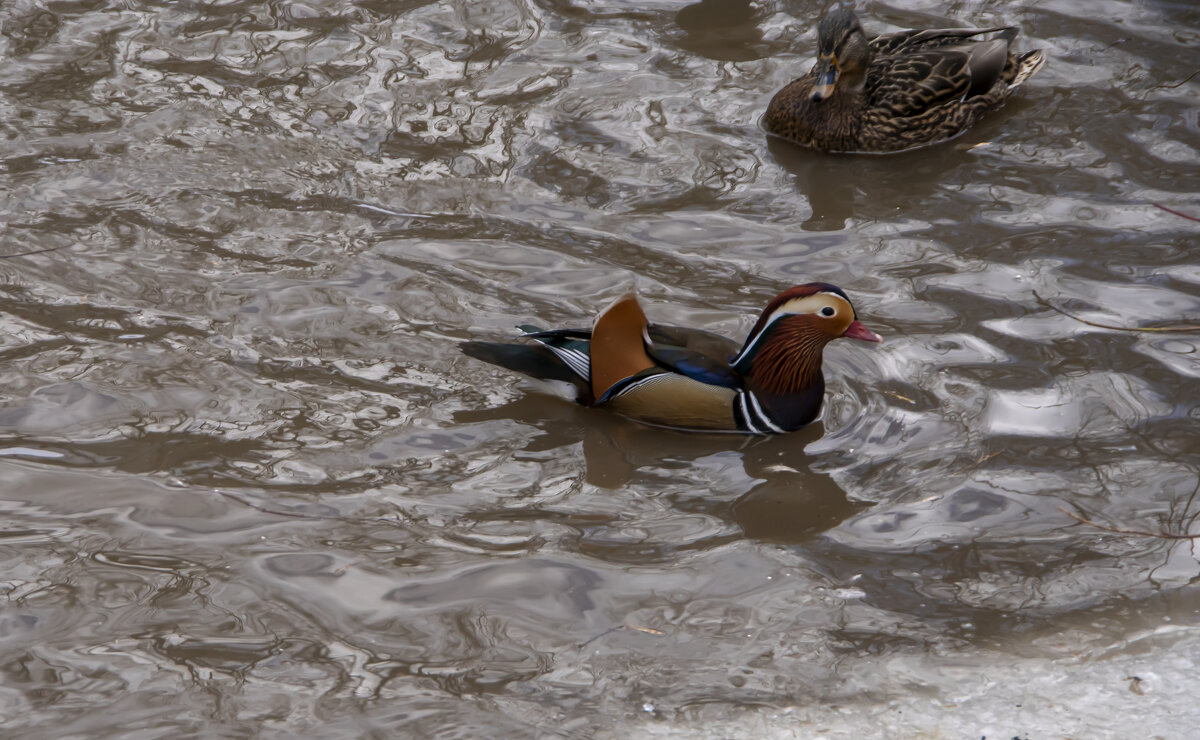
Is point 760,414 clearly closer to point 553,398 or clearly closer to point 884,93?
point 553,398

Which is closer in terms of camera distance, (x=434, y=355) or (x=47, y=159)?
(x=434, y=355)

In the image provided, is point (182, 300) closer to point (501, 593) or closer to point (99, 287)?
point (99, 287)

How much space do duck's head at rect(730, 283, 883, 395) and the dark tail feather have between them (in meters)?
0.88

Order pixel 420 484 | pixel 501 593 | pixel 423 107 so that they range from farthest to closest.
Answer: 1. pixel 423 107
2. pixel 420 484
3. pixel 501 593

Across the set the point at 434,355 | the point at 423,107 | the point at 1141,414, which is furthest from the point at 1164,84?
the point at 434,355

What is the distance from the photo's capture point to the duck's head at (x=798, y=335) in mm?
5523

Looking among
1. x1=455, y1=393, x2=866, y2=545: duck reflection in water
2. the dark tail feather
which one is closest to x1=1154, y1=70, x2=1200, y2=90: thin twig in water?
x1=455, y1=393, x2=866, y2=545: duck reflection in water

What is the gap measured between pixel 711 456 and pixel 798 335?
0.69 meters

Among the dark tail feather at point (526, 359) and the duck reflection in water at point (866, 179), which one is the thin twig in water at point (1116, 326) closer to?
the duck reflection in water at point (866, 179)

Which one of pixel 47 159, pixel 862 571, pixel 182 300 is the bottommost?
pixel 862 571

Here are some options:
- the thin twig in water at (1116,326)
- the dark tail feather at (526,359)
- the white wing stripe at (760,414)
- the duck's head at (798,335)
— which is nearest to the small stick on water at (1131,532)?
the thin twig in water at (1116,326)

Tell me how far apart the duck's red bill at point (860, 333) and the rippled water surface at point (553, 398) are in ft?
1.20

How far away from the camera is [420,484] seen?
504 cm

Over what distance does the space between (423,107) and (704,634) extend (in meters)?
4.91
